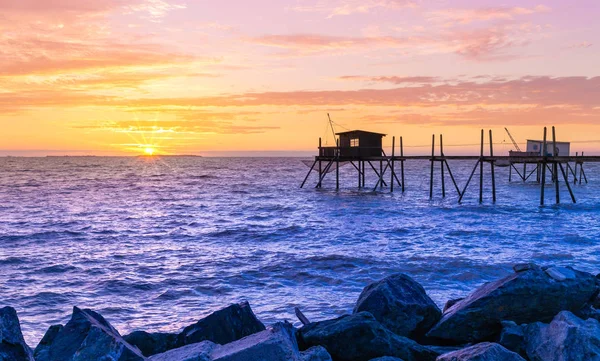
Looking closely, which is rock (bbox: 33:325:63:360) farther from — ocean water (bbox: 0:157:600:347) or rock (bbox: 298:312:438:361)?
ocean water (bbox: 0:157:600:347)

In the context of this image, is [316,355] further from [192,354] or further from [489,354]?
[489,354]

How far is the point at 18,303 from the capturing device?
43.8 ft

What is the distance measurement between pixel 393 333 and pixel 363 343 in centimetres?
51

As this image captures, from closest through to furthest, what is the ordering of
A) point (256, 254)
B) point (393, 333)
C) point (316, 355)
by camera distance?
point (316, 355)
point (393, 333)
point (256, 254)

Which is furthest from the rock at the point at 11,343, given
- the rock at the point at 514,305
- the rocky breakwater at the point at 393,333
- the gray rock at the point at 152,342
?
the rock at the point at 514,305

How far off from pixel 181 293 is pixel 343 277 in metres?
4.63

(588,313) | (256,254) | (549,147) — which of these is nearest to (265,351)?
(588,313)

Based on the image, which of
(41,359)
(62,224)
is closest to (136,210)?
(62,224)

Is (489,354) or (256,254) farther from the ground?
(489,354)

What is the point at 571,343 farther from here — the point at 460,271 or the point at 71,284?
the point at 71,284

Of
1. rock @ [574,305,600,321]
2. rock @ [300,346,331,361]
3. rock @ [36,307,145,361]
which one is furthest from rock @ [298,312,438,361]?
rock @ [574,305,600,321]

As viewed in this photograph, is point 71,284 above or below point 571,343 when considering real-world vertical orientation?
below

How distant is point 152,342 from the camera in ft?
25.7

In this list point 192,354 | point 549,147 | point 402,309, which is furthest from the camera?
point 549,147
